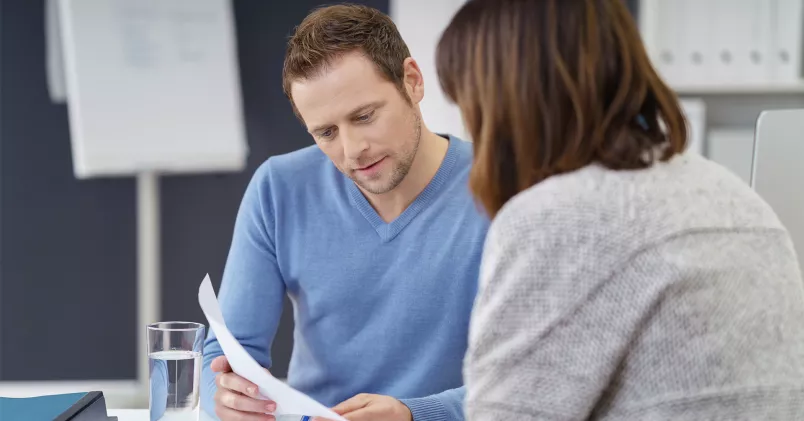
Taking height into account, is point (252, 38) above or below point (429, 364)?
above

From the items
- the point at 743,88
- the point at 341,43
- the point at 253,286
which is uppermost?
the point at 341,43

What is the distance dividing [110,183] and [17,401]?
2.40 meters

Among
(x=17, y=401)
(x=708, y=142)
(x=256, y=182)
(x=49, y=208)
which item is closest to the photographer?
(x=17, y=401)

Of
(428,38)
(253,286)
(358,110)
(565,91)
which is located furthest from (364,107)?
(428,38)

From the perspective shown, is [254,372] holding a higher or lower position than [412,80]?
lower

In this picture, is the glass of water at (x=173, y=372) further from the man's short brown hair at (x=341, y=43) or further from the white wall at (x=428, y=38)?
the white wall at (x=428, y=38)

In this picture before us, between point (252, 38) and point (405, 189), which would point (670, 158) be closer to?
point (405, 189)

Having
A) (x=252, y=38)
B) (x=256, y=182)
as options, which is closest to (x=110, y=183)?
(x=252, y=38)

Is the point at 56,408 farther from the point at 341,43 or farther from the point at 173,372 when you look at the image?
the point at 341,43

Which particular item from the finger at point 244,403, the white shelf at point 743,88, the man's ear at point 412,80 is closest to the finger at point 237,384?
the finger at point 244,403

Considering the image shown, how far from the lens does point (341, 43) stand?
130 centimetres

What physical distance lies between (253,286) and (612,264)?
2.62 feet

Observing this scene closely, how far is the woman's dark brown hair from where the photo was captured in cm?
74

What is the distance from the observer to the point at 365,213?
4.57 ft
